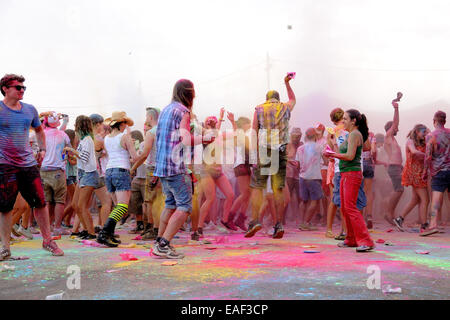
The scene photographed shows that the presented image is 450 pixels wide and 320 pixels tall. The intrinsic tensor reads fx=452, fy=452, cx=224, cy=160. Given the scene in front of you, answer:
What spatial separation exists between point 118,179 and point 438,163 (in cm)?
556

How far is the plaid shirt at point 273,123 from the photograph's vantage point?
7109mm

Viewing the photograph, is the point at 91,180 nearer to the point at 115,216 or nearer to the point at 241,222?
the point at 115,216

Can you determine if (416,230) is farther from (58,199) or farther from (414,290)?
(58,199)

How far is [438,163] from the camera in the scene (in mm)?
8062

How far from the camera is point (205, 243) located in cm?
673

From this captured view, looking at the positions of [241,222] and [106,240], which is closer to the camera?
[106,240]

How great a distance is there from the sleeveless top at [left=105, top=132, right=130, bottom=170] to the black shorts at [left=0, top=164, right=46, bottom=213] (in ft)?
5.15

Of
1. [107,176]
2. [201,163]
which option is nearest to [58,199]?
[107,176]

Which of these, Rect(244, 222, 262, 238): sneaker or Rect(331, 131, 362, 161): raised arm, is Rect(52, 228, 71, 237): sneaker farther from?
Rect(331, 131, 362, 161): raised arm

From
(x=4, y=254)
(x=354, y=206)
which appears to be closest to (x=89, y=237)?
(x=4, y=254)

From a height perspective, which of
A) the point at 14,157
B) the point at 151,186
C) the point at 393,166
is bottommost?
the point at 151,186

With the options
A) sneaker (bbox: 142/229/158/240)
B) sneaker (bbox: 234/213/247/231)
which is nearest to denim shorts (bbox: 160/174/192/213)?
sneaker (bbox: 142/229/158/240)

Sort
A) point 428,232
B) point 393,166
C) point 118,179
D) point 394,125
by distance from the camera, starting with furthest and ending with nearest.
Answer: point 393,166 < point 394,125 < point 428,232 < point 118,179
